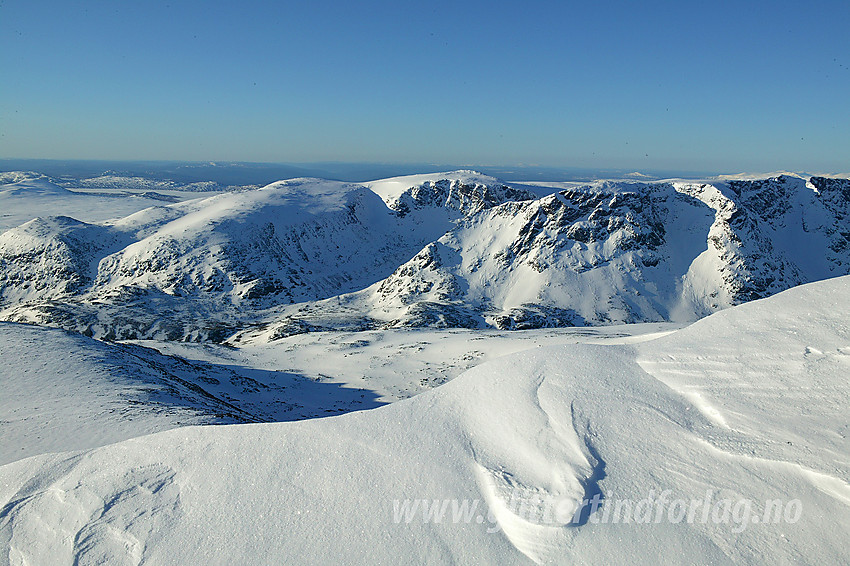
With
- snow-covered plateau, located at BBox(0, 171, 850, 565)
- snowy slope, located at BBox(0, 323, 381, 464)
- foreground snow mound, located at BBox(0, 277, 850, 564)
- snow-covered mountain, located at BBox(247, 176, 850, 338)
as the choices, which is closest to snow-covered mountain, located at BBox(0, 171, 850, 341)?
snow-covered mountain, located at BBox(247, 176, 850, 338)

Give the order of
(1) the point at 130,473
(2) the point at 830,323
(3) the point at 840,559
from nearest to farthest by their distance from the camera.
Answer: (3) the point at 840,559, (1) the point at 130,473, (2) the point at 830,323

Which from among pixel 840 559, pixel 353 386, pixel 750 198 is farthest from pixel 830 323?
pixel 750 198

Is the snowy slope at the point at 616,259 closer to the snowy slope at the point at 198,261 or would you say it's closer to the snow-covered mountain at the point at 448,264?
the snow-covered mountain at the point at 448,264

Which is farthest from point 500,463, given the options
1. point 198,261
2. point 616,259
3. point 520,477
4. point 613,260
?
point 198,261

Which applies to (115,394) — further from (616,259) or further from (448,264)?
(616,259)

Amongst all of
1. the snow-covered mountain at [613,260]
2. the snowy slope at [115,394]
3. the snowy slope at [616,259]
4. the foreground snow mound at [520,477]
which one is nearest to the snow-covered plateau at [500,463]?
the foreground snow mound at [520,477]

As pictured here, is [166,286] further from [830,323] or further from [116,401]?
[830,323]

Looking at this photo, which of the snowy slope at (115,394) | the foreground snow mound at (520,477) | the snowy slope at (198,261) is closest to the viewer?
the foreground snow mound at (520,477)
